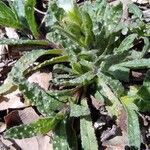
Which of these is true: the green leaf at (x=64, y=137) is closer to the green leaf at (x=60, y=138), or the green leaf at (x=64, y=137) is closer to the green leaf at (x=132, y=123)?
the green leaf at (x=60, y=138)

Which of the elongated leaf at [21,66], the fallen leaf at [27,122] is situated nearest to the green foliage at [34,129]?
the fallen leaf at [27,122]

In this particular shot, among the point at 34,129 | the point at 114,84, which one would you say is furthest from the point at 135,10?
the point at 34,129

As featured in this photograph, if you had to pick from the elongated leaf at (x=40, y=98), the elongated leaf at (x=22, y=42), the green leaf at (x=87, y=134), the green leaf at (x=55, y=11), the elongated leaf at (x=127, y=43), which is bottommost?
the green leaf at (x=87, y=134)

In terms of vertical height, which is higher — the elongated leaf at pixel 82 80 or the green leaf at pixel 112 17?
the green leaf at pixel 112 17

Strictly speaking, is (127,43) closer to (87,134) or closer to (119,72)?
(119,72)

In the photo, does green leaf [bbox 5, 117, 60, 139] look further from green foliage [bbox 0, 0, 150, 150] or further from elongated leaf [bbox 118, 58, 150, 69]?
elongated leaf [bbox 118, 58, 150, 69]

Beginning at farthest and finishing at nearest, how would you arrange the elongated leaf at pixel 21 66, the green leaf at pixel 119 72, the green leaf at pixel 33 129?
the elongated leaf at pixel 21 66 < the green leaf at pixel 119 72 < the green leaf at pixel 33 129

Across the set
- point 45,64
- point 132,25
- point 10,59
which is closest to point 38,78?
point 45,64
